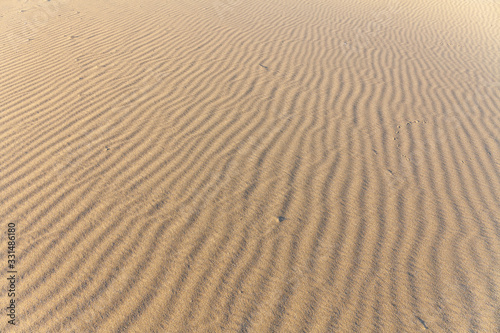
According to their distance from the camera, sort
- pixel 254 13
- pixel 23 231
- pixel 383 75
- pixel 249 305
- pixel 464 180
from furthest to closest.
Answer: pixel 254 13 → pixel 383 75 → pixel 464 180 → pixel 23 231 → pixel 249 305

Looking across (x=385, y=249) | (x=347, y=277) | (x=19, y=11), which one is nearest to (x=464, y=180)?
(x=385, y=249)

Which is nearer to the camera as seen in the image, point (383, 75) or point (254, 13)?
point (383, 75)

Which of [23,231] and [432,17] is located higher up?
[432,17]

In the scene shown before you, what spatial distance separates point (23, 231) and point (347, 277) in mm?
2804

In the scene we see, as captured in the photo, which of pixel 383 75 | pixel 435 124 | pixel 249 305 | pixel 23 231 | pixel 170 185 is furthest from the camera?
pixel 383 75

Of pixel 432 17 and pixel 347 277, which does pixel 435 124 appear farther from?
pixel 432 17

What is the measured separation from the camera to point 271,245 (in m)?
2.76

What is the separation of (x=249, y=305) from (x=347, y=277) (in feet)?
2.77

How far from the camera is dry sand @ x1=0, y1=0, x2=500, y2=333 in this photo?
236cm

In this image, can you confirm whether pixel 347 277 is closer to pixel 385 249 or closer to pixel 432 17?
pixel 385 249

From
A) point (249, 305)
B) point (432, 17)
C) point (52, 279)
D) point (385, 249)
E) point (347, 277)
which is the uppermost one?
point (432, 17)

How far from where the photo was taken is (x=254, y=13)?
9.09 m

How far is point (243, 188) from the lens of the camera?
130 inches

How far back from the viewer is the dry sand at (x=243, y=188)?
93.0 inches
